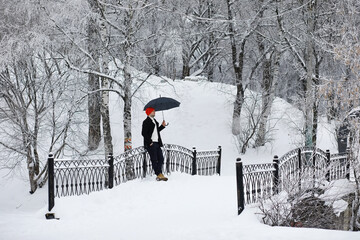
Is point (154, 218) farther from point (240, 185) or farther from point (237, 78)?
point (237, 78)

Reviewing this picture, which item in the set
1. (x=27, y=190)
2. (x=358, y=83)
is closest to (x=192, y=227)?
(x=358, y=83)

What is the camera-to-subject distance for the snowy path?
20.2 feet

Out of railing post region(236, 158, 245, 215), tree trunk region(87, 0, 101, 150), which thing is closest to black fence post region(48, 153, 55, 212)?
railing post region(236, 158, 245, 215)

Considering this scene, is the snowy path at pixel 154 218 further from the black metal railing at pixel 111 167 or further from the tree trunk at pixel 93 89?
the tree trunk at pixel 93 89

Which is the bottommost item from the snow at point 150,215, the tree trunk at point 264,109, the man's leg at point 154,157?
the snow at point 150,215

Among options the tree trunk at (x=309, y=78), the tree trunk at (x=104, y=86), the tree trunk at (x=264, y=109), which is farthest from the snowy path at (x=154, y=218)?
the tree trunk at (x=264, y=109)

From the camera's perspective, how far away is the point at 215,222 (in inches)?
277

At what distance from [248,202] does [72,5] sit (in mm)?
7640

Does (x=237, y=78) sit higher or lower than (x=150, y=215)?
higher

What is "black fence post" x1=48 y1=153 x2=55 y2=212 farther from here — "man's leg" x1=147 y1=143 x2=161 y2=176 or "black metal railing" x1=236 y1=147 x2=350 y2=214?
"black metal railing" x1=236 y1=147 x2=350 y2=214

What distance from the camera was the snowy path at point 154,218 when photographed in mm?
6156

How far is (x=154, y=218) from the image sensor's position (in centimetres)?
766

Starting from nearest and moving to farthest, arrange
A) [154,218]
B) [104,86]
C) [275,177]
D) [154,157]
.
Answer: [154,218], [275,177], [154,157], [104,86]

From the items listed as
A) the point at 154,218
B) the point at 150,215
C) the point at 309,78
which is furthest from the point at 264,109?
the point at 154,218
